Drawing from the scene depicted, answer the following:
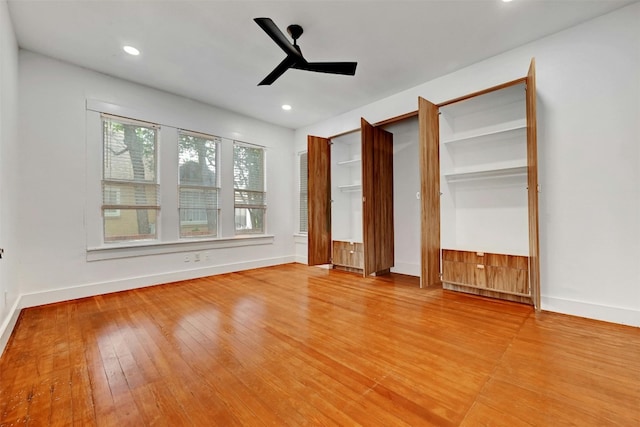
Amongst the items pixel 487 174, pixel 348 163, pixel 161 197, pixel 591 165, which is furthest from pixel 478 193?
pixel 161 197

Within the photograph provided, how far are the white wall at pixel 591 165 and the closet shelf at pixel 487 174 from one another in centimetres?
31

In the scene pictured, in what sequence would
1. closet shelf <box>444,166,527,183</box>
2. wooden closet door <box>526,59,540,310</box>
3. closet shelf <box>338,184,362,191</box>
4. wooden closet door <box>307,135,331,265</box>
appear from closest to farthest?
1. wooden closet door <box>526,59,540,310</box>
2. closet shelf <box>444,166,527,183</box>
3. wooden closet door <box>307,135,331,265</box>
4. closet shelf <box>338,184,362,191</box>

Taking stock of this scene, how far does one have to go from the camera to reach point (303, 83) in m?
3.87

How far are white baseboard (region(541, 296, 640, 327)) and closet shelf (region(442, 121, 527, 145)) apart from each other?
191cm

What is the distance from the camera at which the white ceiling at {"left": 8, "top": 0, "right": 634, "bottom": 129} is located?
247 cm

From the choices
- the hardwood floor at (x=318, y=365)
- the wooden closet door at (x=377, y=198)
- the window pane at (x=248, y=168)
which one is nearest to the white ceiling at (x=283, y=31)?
the wooden closet door at (x=377, y=198)

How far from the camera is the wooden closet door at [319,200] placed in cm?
476

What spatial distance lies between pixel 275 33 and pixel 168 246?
11.2ft

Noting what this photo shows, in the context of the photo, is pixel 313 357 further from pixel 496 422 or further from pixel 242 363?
pixel 496 422

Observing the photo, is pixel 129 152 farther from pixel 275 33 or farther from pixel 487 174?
pixel 487 174

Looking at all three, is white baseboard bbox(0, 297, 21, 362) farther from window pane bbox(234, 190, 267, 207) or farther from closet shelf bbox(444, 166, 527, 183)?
closet shelf bbox(444, 166, 527, 183)

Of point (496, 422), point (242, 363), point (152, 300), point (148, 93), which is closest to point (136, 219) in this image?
point (152, 300)

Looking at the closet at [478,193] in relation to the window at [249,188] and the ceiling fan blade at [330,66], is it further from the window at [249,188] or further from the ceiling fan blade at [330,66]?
the window at [249,188]

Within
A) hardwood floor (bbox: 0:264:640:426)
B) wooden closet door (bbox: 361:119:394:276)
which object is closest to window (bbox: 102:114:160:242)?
hardwood floor (bbox: 0:264:640:426)
